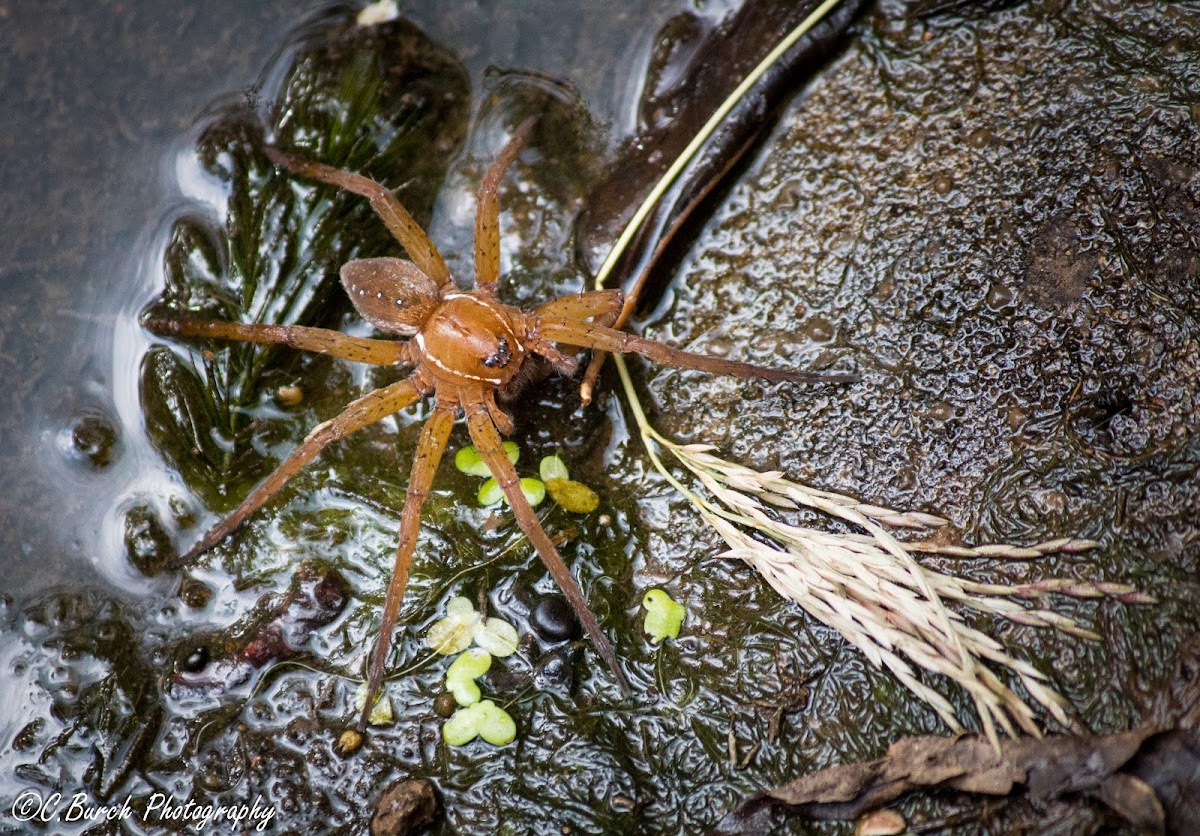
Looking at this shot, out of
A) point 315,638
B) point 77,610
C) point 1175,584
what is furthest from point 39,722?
point 1175,584

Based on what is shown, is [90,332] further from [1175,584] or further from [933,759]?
[1175,584]

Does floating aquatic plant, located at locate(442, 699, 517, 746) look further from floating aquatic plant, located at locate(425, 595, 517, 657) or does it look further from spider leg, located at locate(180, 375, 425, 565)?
spider leg, located at locate(180, 375, 425, 565)

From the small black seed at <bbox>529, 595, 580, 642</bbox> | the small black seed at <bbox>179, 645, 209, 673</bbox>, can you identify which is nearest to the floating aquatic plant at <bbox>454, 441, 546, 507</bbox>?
the small black seed at <bbox>529, 595, 580, 642</bbox>

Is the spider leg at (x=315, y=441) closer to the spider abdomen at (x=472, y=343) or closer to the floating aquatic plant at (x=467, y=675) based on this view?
the spider abdomen at (x=472, y=343)

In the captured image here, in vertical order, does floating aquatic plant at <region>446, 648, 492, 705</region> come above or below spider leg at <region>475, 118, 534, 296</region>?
below

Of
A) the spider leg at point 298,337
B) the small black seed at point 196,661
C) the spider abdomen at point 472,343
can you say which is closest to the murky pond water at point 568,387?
the small black seed at point 196,661

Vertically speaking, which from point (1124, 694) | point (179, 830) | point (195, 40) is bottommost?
point (179, 830)
